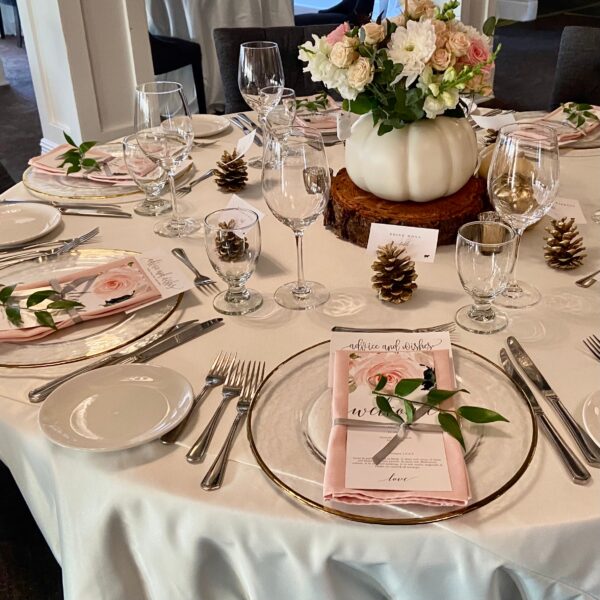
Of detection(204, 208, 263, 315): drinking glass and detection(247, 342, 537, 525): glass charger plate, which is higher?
detection(204, 208, 263, 315): drinking glass

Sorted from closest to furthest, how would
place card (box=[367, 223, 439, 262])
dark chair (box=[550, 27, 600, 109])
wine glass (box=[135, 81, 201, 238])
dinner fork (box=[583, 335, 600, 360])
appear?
dinner fork (box=[583, 335, 600, 360]), place card (box=[367, 223, 439, 262]), wine glass (box=[135, 81, 201, 238]), dark chair (box=[550, 27, 600, 109])

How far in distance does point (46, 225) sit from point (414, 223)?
67 centimetres

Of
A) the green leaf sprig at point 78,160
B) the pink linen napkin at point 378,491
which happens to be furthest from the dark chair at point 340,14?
the pink linen napkin at point 378,491

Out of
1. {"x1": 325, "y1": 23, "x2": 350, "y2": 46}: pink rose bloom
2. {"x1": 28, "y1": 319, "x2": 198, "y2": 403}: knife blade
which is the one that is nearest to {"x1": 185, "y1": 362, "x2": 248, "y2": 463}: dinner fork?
{"x1": 28, "y1": 319, "x2": 198, "y2": 403}: knife blade

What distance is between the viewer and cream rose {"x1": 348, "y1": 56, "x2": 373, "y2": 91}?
1062mm

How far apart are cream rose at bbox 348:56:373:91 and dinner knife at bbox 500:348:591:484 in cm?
47

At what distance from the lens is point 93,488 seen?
751mm

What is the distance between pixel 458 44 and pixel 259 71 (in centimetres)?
65

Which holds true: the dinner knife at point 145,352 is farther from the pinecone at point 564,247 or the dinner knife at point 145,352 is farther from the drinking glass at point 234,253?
the pinecone at point 564,247

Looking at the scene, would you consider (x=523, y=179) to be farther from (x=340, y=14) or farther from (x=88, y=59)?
(x=340, y=14)

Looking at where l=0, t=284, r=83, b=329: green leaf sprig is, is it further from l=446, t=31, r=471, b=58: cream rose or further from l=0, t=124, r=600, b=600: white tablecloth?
l=446, t=31, r=471, b=58: cream rose

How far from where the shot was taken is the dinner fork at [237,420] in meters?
0.72

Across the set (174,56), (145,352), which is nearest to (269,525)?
(145,352)

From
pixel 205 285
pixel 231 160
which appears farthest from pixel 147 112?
pixel 205 285
